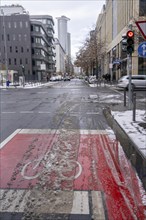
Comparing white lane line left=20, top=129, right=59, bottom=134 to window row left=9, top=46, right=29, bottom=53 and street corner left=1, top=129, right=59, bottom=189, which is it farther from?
window row left=9, top=46, right=29, bottom=53

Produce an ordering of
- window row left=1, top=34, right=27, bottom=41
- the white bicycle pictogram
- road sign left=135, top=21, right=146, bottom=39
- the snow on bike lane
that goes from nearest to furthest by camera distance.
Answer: the snow on bike lane
the white bicycle pictogram
road sign left=135, top=21, right=146, bottom=39
window row left=1, top=34, right=27, bottom=41

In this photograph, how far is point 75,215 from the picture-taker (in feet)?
11.8

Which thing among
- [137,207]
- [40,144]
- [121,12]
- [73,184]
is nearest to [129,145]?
[40,144]

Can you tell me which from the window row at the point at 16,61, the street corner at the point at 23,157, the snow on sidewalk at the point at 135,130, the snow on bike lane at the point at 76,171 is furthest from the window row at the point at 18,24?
the snow on bike lane at the point at 76,171

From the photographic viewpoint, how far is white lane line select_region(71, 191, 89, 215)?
12.2ft

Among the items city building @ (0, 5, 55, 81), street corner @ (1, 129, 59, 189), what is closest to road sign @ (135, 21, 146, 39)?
street corner @ (1, 129, 59, 189)

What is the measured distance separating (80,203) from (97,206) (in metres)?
0.25

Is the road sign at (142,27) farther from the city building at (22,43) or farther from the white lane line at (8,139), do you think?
the city building at (22,43)

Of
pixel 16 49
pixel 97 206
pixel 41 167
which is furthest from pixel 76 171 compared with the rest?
pixel 16 49

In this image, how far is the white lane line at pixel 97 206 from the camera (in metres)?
3.56

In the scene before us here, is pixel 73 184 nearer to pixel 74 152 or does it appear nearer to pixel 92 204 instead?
pixel 92 204

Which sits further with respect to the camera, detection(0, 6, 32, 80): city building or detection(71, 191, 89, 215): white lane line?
detection(0, 6, 32, 80): city building

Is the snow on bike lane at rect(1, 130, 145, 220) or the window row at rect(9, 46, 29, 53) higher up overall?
the window row at rect(9, 46, 29, 53)

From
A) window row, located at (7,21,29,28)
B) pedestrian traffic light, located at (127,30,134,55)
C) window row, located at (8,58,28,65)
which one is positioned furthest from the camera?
window row, located at (8,58,28,65)
